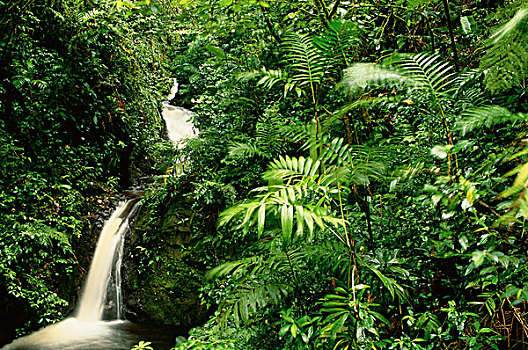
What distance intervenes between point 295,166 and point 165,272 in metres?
3.50

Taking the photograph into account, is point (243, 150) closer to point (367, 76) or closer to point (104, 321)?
point (367, 76)

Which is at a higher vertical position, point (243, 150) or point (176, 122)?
point (176, 122)

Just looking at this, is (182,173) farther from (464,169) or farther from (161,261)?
(464,169)

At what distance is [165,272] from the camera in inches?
193

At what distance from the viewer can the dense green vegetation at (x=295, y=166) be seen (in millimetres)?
1834

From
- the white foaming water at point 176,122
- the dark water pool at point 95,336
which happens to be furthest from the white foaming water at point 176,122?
the dark water pool at point 95,336

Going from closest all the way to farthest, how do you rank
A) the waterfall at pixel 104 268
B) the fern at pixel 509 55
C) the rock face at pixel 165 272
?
1. the fern at pixel 509 55
2. the rock face at pixel 165 272
3. the waterfall at pixel 104 268

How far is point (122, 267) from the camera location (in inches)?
208

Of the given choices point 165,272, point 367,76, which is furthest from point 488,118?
point 165,272

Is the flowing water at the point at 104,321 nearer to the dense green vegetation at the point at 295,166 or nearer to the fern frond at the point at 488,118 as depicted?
the dense green vegetation at the point at 295,166

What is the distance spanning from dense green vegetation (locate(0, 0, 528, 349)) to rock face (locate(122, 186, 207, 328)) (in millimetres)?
34

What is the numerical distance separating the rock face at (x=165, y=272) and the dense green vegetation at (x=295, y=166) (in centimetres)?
3

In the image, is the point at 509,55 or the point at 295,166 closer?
the point at 509,55

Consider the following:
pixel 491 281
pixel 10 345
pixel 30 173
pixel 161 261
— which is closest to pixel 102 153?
pixel 30 173
